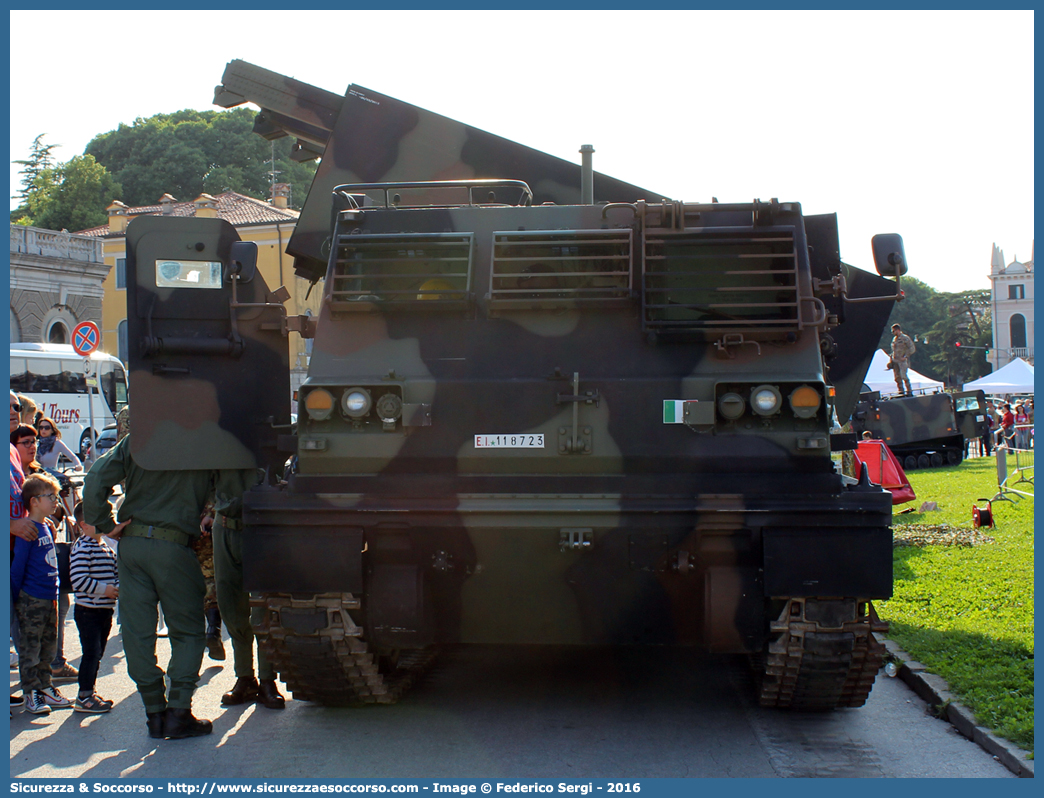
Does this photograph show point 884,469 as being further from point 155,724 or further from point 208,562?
point 155,724

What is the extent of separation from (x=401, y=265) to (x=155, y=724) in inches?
103

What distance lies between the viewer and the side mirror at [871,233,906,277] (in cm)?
566

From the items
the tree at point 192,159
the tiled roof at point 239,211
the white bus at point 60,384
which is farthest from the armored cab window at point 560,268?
the tree at point 192,159

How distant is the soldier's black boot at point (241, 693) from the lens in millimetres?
6070

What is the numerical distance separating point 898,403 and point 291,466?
22114 millimetres

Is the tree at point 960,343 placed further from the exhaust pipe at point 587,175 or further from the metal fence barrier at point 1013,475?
the exhaust pipe at point 587,175

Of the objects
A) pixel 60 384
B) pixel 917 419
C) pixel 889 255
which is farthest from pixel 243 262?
pixel 60 384

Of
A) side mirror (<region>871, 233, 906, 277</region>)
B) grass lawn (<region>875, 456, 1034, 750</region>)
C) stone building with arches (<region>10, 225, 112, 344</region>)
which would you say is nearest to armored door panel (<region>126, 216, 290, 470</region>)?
side mirror (<region>871, 233, 906, 277</region>)

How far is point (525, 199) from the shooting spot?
22.1 feet

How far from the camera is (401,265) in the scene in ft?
18.9

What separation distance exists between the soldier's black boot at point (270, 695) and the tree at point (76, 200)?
185ft

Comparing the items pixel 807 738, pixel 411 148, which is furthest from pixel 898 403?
pixel 807 738

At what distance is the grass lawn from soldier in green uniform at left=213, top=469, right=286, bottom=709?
12.3 ft

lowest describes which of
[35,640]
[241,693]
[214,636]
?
[241,693]
